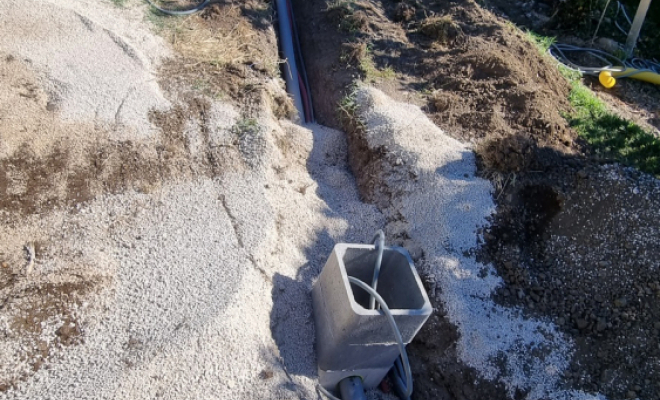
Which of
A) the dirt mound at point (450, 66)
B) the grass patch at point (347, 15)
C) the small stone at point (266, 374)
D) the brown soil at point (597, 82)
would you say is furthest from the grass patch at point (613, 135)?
the small stone at point (266, 374)

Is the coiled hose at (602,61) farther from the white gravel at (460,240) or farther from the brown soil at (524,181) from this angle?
the white gravel at (460,240)

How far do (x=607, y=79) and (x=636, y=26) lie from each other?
3.15ft

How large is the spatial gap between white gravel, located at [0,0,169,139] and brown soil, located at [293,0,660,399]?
184 centimetres

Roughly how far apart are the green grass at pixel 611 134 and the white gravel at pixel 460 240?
4.24 feet

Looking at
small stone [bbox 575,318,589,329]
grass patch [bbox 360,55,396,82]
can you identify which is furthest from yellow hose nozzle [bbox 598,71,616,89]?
small stone [bbox 575,318,589,329]

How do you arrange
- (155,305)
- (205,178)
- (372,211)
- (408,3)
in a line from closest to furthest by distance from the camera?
(155,305)
(205,178)
(372,211)
(408,3)

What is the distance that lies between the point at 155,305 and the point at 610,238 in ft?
11.3

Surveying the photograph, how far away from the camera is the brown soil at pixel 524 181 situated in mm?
3689

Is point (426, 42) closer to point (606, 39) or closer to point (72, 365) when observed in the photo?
point (606, 39)

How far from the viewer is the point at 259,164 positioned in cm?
429

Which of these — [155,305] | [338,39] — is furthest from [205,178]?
[338,39]

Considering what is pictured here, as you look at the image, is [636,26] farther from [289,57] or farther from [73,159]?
[73,159]

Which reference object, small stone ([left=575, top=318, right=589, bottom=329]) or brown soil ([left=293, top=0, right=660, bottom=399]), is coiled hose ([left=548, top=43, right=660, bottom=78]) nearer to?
brown soil ([left=293, top=0, right=660, bottom=399])

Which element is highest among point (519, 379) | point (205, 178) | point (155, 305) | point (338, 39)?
point (338, 39)
